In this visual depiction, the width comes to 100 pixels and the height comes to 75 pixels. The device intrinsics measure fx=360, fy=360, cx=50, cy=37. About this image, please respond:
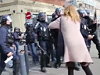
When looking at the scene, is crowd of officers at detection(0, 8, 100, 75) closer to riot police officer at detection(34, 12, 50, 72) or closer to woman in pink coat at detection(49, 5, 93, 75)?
riot police officer at detection(34, 12, 50, 72)

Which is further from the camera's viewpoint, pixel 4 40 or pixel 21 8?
pixel 21 8

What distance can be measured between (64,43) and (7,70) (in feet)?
14.1

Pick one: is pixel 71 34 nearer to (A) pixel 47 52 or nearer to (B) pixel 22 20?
(A) pixel 47 52

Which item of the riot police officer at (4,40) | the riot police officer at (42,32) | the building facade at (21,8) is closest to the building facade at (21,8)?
the building facade at (21,8)

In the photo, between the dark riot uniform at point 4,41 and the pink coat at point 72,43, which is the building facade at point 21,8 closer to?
the dark riot uniform at point 4,41

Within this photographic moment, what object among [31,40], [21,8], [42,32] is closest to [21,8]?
[21,8]

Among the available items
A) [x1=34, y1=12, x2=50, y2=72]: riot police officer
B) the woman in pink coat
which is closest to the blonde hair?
the woman in pink coat

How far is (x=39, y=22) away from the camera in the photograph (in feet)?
38.6

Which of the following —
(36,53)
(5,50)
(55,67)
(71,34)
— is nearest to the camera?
(71,34)

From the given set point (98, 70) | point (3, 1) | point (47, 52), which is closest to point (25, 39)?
point (47, 52)

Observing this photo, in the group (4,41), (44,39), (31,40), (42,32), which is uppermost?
(4,41)

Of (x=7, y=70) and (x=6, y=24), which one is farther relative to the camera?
(x=7, y=70)

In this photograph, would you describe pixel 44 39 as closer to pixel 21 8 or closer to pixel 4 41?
pixel 4 41

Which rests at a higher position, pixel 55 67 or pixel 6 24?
pixel 6 24
